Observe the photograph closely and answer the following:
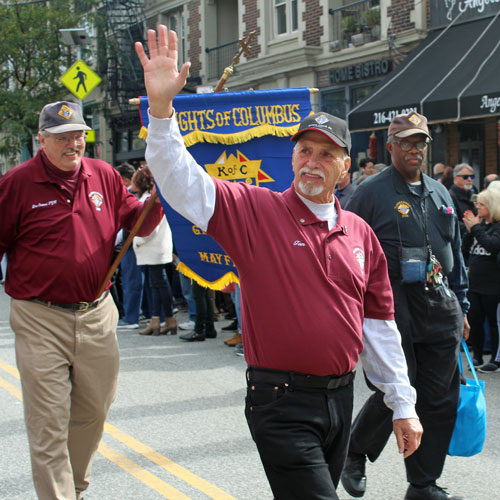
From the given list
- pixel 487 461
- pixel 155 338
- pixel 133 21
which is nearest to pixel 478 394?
pixel 487 461

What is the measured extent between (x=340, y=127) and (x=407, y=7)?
14021mm

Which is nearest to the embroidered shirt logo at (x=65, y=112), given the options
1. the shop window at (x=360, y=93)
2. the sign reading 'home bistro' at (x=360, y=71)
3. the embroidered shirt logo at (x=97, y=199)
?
the embroidered shirt logo at (x=97, y=199)

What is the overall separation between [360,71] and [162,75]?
15.2 meters

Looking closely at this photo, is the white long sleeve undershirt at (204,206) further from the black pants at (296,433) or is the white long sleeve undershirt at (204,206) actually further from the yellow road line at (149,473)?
the yellow road line at (149,473)

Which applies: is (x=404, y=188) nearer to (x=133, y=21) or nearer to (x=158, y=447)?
(x=158, y=447)

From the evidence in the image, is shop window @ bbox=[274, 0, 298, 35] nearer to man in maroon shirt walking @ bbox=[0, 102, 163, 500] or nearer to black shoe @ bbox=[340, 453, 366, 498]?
man in maroon shirt walking @ bbox=[0, 102, 163, 500]

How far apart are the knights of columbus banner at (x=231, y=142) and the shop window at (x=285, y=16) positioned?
14280mm

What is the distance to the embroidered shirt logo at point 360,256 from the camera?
3.19m

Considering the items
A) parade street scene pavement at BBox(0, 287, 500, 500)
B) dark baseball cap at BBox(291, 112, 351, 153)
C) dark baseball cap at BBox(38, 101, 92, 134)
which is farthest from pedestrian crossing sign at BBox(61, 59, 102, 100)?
dark baseball cap at BBox(291, 112, 351, 153)

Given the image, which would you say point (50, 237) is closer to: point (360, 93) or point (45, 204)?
point (45, 204)

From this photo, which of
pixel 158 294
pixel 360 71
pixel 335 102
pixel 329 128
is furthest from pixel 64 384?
pixel 335 102

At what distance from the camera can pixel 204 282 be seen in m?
6.36

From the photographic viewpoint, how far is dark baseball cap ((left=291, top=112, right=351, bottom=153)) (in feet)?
10.1

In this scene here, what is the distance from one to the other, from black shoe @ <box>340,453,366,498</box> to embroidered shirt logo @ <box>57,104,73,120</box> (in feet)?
8.33
